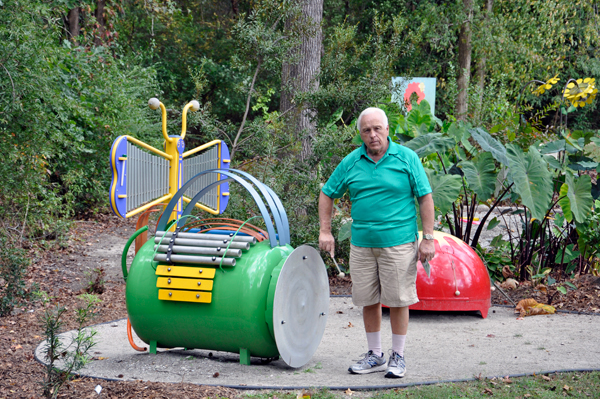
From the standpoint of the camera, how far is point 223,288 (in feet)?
12.8

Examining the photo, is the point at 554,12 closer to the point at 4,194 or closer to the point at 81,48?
the point at 81,48

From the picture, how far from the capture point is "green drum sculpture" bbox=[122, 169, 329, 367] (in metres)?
3.88

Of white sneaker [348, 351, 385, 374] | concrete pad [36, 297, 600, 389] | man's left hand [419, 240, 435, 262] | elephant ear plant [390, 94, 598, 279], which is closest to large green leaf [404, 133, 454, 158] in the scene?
elephant ear plant [390, 94, 598, 279]

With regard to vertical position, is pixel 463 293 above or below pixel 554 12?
below

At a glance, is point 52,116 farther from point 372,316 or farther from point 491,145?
point 372,316

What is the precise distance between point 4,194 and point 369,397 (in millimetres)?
6245

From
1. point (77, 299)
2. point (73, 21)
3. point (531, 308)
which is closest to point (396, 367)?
point (531, 308)

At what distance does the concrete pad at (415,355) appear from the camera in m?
3.84

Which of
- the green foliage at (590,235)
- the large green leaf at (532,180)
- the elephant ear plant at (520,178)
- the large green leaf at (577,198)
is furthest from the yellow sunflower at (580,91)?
the large green leaf at (532,180)

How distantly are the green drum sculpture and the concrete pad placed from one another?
0.15m

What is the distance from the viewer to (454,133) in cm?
702

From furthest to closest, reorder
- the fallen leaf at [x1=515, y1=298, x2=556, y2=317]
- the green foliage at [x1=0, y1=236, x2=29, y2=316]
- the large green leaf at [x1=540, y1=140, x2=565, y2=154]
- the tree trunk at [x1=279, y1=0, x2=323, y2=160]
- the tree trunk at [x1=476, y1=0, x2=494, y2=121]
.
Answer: the tree trunk at [x1=476, y1=0, x2=494, y2=121] < the tree trunk at [x1=279, y1=0, x2=323, y2=160] < the large green leaf at [x1=540, y1=140, x2=565, y2=154] < the fallen leaf at [x1=515, y1=298, x2=556, y2=317] < the green foliage at [x1=0, y1=236, x2=29, y2=316]

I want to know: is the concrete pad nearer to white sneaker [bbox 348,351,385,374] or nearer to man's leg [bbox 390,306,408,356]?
white sneaker [bbox 348,351,385,374]

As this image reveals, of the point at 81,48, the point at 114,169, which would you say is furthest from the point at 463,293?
the point at 81,48
